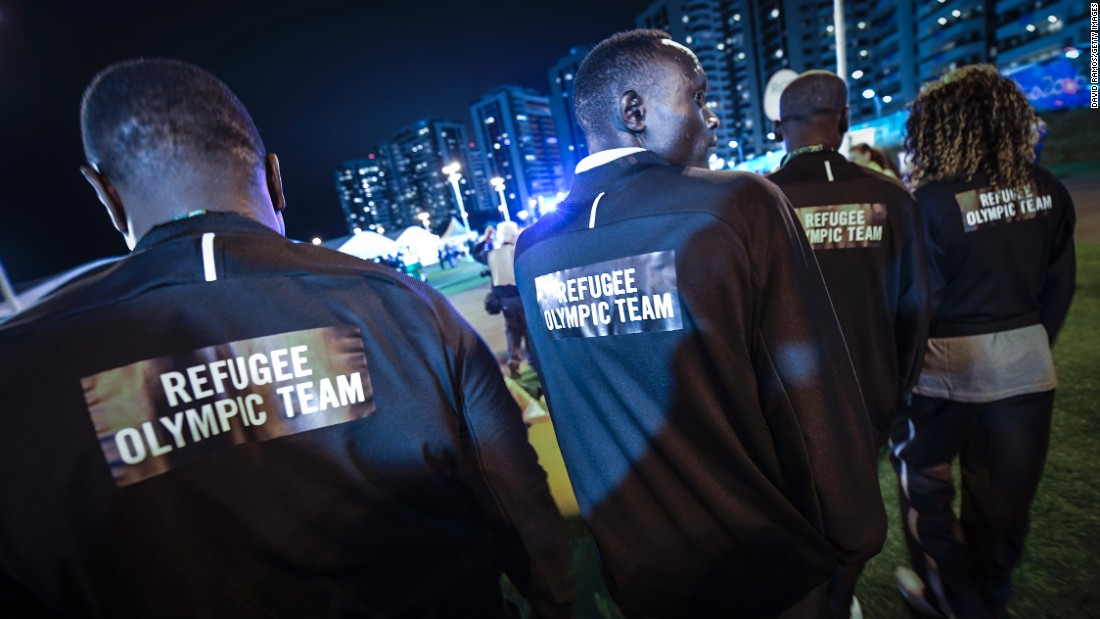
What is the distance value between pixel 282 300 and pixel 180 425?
36cm

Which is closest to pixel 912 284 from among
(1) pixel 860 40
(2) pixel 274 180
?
(2) pixel 274 180

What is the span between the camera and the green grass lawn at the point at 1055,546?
224cm

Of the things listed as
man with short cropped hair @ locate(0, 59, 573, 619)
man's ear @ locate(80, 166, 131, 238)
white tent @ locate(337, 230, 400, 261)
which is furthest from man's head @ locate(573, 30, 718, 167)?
white tent @ locate(337, 230, 400, 261)

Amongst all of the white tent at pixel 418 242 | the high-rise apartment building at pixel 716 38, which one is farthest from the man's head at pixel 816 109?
the high-rise apartment building at pixel 716 38

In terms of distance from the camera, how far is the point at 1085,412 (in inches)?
135

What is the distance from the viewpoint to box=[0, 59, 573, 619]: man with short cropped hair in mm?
1010

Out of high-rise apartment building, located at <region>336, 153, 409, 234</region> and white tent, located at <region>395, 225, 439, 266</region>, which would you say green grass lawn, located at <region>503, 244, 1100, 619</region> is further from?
high-rise apartment building, located at <region>336, 153, 409, 234</region>

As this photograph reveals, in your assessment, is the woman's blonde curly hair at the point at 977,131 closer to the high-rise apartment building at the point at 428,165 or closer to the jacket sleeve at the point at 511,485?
the jacket sleeve at the point at 511,485

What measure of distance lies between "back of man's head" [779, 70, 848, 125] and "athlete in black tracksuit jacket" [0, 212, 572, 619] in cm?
215

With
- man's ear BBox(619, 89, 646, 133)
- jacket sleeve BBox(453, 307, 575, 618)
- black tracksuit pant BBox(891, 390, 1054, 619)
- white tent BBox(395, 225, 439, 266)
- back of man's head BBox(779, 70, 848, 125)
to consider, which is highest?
white tent BBox(395, 225, 439, 266)

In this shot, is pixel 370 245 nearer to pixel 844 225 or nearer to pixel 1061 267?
pixel 844 225

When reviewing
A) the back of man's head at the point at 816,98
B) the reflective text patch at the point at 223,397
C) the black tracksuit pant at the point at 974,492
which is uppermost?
the back of man's head at the point at 816,98

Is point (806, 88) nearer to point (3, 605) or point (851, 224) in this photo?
point (851, 224)

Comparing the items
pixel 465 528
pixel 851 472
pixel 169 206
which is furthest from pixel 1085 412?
pixel 169 206
